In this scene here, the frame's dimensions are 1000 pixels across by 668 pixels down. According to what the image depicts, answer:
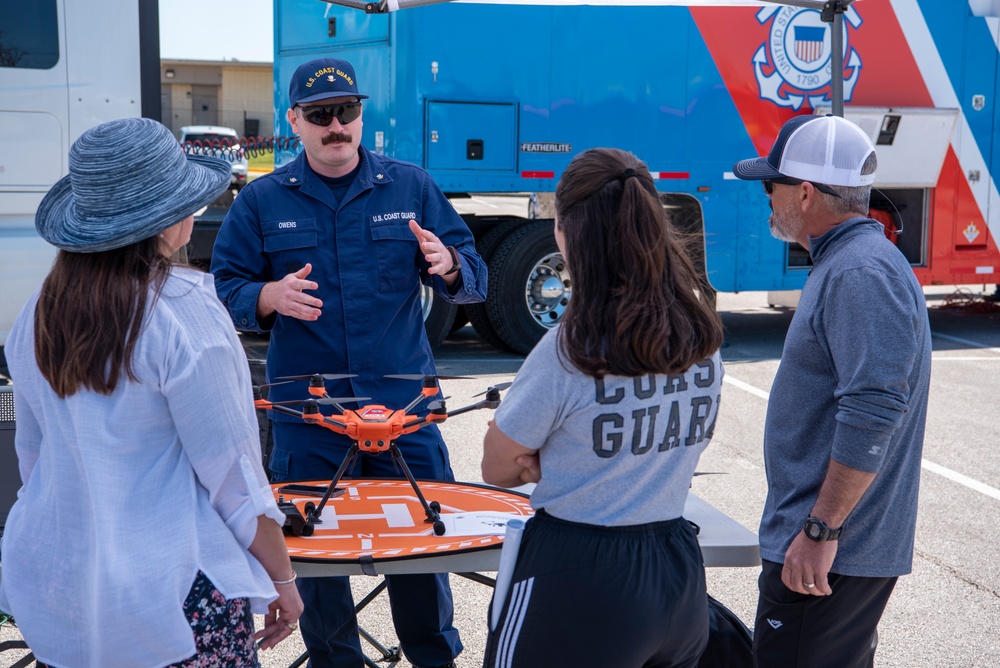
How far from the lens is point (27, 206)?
5.79 meters

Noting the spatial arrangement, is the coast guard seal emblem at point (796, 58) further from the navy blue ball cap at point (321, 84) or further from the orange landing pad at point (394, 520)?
the orange landing pad at point (394, 520)

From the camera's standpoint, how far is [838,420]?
7.52ft

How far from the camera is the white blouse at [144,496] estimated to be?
1799 mm

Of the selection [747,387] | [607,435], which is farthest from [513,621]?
[747,387]

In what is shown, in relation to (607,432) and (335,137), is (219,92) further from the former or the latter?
(607,432)

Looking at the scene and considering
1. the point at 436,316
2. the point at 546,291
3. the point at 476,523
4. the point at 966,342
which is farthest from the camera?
the point at 966,342

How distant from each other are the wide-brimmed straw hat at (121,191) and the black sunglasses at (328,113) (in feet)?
4.47

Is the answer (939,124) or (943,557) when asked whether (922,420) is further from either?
(939,124)

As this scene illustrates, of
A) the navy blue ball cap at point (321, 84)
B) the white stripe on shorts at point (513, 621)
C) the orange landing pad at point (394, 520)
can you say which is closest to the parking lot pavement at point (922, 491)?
the orange landing pad at point (394, 520)

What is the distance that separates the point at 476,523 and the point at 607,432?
0.76 m

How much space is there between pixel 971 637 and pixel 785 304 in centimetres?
819

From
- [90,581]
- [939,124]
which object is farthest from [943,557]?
[939,124]

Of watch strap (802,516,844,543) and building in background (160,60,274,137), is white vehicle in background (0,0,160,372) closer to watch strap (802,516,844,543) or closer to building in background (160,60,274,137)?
watch strap (802,516,844,543)

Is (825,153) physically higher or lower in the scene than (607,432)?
higher
